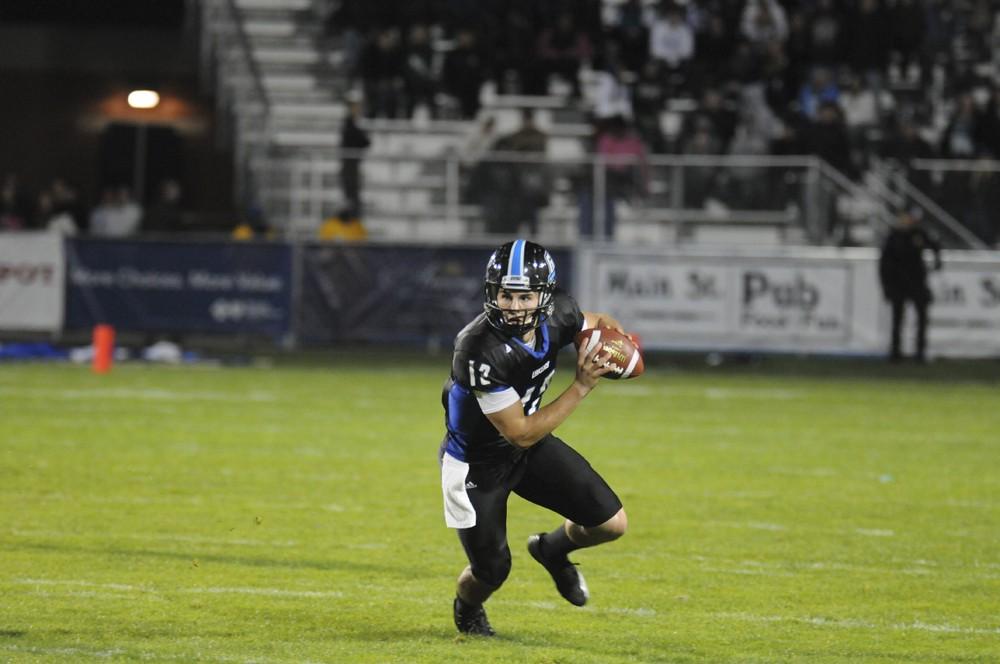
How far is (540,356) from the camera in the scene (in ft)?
21.4

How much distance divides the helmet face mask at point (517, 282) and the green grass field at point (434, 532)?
4.06 ft

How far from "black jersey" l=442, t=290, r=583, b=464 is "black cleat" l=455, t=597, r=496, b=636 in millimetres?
582

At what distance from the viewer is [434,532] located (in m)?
9.21

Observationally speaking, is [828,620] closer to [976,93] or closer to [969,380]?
[969,380]

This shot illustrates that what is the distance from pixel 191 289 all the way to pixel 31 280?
183 cm

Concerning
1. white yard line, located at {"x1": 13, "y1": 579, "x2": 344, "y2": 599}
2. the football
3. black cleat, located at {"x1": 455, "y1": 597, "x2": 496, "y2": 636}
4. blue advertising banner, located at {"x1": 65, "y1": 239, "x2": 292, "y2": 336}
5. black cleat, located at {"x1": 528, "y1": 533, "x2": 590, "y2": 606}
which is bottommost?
white yard line, located at {"x1": 13, "y1": 579, "x2": 344, "y2": 599}

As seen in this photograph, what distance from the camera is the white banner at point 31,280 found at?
65.7ft

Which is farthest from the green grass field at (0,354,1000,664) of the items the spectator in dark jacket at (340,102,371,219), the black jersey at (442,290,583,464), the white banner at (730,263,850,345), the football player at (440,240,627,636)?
the spectator in dark jacket at (340,102,371,219)

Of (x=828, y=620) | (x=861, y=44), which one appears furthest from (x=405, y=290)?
(x=828, y=620)

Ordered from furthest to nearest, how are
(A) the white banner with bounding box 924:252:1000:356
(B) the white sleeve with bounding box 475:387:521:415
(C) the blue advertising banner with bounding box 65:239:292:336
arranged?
1. (C) the blue advertising banner with bounding box 65:239:292:336
2. (A) the white banner with bounding box 924:252:1000:356
3. (B) the white sleeve with bounding box 475:387:521:415

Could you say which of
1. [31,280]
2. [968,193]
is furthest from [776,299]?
[31,280]

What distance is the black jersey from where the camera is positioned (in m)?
6.32

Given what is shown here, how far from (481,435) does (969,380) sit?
13250 mm

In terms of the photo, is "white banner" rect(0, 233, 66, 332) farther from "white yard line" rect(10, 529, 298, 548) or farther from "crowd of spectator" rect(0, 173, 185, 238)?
"white yard line" rect(10, 529, 298, 548)
